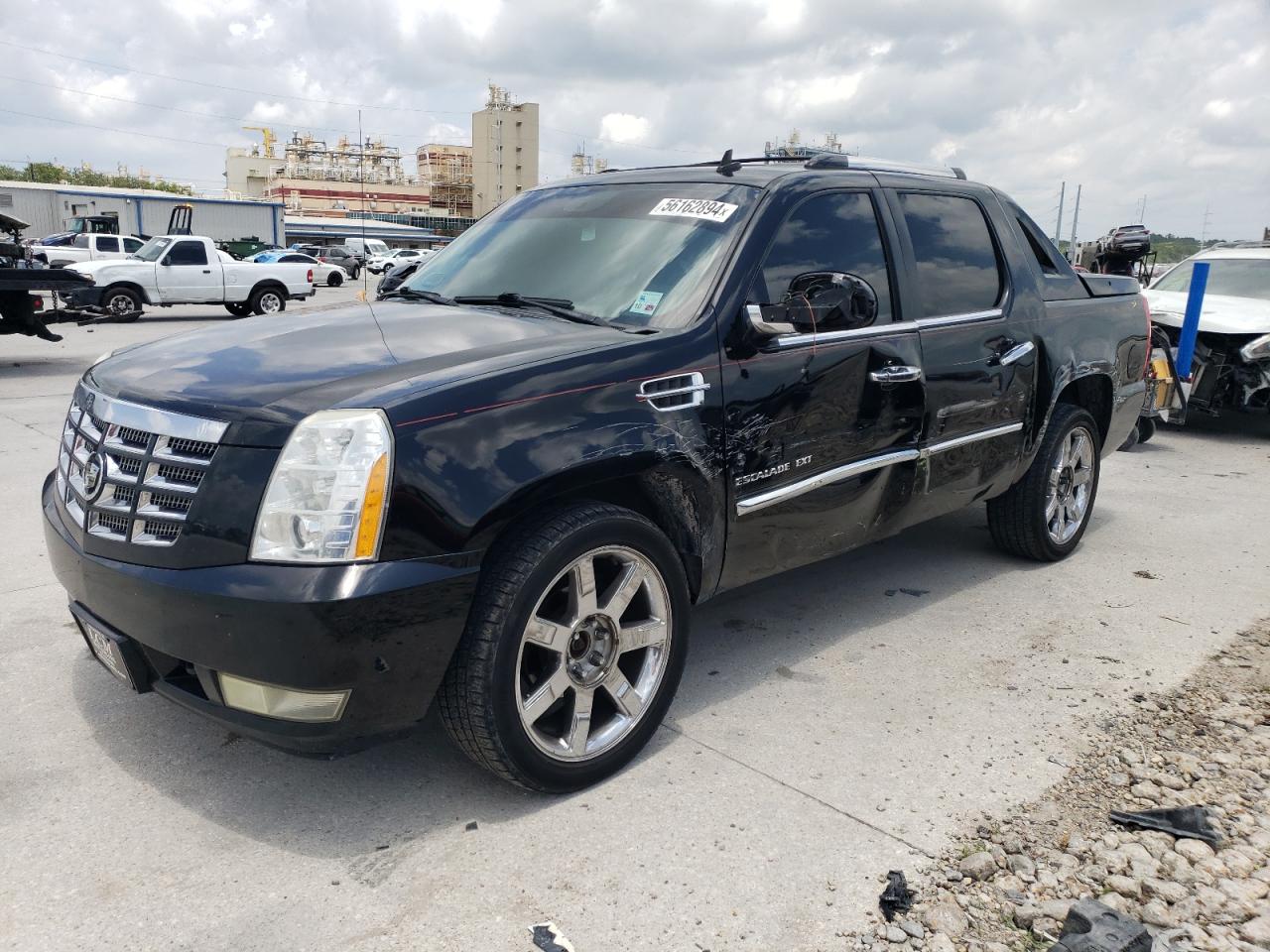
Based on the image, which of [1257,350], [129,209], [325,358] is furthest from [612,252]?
[129,209]

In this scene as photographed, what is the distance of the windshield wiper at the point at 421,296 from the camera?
12.9ft

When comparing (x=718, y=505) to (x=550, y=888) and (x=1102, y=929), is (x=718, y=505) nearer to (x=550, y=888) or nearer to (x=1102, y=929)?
(x=550, y=888)

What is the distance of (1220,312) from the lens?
10.0 m

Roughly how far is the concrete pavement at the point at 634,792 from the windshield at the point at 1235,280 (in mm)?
7119

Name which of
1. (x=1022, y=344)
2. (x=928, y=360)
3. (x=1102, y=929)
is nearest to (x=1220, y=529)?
(x=1022, y=344)

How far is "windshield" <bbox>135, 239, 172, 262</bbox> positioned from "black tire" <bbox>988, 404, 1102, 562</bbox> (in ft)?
65.0

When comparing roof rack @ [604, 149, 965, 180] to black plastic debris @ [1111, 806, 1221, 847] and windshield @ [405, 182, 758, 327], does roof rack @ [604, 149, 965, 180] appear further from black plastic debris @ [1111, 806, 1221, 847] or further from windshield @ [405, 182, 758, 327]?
black plastic debris @ [1111, 806, 1221, 847]

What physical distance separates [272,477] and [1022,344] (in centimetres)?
356

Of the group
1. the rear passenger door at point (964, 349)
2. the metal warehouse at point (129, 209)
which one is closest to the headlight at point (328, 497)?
the rear passenger door at point (964, 349)

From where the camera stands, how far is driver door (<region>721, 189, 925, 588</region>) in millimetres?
3418

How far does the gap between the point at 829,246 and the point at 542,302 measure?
1.13m

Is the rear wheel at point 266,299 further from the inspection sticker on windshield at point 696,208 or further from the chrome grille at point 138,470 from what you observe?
the chrome grille at point 138,470

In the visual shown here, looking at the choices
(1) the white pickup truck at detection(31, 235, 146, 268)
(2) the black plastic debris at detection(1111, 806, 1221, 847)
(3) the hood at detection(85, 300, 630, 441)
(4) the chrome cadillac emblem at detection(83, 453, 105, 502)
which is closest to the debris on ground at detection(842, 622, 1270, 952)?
(2) the black plastic debris at detection(1111, 806, 1221, 847)

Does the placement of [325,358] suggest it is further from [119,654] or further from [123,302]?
[123,302]
